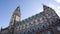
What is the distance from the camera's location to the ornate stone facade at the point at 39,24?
134 feet

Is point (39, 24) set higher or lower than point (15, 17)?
lower

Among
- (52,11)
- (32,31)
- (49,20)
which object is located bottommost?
(32,31)

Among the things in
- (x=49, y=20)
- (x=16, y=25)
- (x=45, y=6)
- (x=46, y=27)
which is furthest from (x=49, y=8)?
(x=16, y=25)

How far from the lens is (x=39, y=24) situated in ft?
152

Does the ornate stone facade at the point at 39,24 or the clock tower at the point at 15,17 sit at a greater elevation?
the clock tower at the point at 15,17

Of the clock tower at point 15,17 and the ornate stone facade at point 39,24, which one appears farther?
the clock tower at point 15,17

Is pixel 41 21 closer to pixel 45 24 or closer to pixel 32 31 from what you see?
pixel 45 24

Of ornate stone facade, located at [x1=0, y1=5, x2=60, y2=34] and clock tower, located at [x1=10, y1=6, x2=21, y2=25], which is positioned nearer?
ornate stone facade, located at [x1=0, y1=5, x2=60, y2=34]

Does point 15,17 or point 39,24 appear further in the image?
point 15,17

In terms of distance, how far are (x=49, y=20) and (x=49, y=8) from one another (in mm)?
5682

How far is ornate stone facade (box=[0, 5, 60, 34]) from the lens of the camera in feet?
134

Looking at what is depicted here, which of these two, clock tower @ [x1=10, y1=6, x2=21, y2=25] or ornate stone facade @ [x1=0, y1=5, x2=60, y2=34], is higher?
clock tower @ [x1=10, y1=6, x2=21, y2=25]

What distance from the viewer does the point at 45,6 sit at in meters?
46.7

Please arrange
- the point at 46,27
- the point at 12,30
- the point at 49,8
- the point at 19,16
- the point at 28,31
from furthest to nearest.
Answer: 1. the point at 19,16
2. the point at 12,30
3. the point at 28,31
4. the point at 49,8
5. the point at 46,27
